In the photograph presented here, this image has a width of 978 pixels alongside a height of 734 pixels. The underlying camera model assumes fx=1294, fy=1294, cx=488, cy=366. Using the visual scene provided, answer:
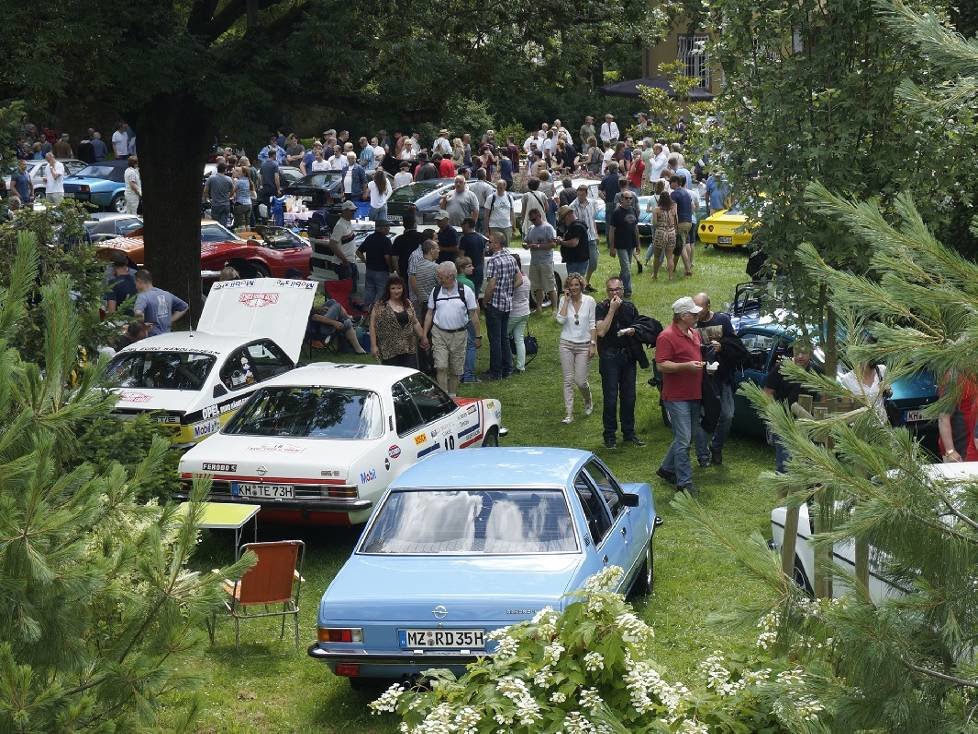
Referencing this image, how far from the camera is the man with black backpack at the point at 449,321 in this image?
15.8m

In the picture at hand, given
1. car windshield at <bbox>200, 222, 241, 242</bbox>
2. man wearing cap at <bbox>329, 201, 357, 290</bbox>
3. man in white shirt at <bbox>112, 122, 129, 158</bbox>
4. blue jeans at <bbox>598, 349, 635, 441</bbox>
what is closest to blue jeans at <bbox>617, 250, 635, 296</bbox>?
man wearing cap at <bbox>329, 201, 357, 290</bbox>

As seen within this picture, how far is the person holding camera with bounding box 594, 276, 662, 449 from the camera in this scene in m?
14.4

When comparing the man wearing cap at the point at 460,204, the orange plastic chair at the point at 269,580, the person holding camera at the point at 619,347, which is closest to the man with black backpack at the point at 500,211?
the man wearing cap at the point at 460,204

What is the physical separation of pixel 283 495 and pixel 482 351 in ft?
30.3

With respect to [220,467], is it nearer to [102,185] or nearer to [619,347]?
[619,347]

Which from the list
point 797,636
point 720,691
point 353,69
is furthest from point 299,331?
point 797,636

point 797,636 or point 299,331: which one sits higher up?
point 797,636

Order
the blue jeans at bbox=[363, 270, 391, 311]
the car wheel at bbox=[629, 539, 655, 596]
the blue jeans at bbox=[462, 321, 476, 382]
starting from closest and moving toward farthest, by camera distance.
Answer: the car wheel at bbox=[629, 539, 655, 596] < the blue jeans at bbox=[462, 321, 476, 382] < the blue jeans at bbox=[363, 270, 391, 311]

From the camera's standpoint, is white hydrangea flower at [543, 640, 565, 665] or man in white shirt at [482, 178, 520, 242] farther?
man in white shirt at [482, 178, 520, 242]

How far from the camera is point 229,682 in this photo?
28.8 feet

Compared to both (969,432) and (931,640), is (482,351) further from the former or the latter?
(931,640)

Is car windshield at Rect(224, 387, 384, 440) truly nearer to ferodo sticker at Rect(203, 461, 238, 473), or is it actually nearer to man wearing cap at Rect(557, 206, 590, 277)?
ferodo sticker at Rect(203, 461, 238, 473)

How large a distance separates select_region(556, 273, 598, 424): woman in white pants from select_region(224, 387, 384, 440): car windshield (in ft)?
13.0

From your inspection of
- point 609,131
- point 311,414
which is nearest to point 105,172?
point 609,131
